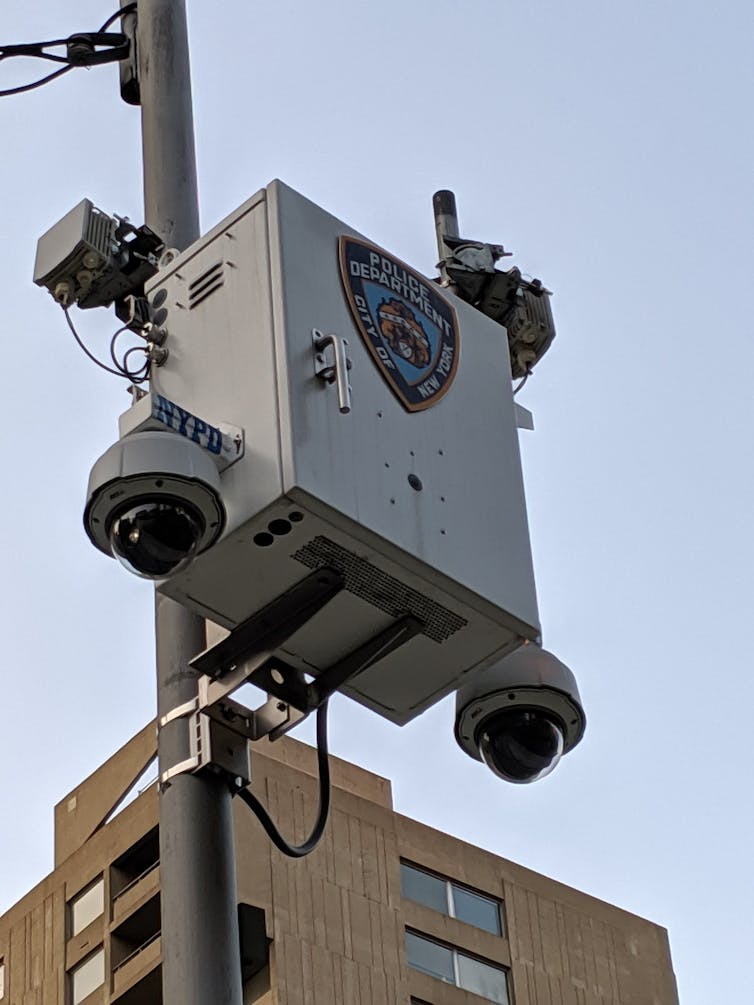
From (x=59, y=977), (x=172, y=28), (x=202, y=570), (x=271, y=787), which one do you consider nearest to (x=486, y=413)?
(x=202, y=570)

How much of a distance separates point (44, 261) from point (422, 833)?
53.3 metres

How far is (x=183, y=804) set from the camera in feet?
21.2

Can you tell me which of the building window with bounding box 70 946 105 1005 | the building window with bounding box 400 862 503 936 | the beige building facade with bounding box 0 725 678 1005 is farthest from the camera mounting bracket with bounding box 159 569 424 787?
the building window with bounding box 400 862 503 936

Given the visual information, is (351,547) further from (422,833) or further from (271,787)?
(422,833)

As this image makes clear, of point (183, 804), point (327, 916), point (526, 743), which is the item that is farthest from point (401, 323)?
point (327, 916)

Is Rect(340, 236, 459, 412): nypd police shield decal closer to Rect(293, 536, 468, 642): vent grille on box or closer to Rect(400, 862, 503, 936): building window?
Rect(293, 536, 468, 642): vent grille on box

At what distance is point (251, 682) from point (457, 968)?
53154 millimetres

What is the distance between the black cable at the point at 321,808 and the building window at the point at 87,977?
163 feet

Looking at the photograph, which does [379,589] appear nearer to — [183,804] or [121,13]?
[183,804]

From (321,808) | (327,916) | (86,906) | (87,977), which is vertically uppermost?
(86,906)

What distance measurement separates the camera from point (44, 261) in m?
7.34

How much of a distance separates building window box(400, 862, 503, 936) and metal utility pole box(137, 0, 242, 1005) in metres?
52.0

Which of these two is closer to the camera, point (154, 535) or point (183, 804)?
point (154, 535)

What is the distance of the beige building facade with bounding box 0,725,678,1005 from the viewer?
2115 inches
